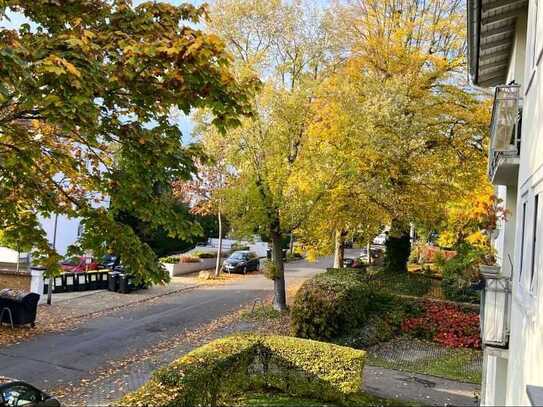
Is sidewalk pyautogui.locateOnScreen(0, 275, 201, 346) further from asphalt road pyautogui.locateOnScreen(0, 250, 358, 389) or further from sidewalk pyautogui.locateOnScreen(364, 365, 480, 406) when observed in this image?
sidewalk pyautogui.locateOnScreen(364, 365, 480, 406)

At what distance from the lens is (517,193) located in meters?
9.05

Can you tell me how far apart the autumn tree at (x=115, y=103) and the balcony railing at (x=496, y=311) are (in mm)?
4778

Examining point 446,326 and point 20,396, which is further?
point 446,326

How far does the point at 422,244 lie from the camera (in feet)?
127

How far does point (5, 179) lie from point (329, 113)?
39.1 ft

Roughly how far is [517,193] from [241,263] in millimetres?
26748

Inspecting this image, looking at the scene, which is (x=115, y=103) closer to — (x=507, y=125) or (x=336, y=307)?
(x=507, y=125)

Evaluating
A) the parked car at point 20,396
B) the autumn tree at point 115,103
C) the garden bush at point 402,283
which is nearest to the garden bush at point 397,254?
the garden bush at point 402,283

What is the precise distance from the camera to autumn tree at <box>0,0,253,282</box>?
6.30m

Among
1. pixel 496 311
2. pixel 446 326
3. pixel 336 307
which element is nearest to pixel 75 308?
pixel 336 307

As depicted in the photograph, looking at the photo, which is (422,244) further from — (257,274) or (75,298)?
(75,298)

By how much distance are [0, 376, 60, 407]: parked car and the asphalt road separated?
10.1 ft

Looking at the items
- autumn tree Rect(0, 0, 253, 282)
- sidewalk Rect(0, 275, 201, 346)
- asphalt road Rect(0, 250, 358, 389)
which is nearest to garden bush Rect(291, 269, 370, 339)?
sidewalk Rect(0, 275, 201, 346)

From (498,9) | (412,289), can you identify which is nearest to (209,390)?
(498,9)
